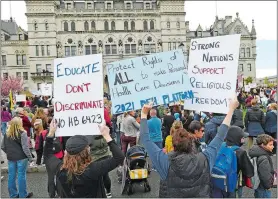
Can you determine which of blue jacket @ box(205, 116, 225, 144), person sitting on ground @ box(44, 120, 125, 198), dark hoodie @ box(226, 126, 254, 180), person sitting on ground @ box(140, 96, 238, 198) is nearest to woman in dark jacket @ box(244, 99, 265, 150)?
blue jacket @ box(205, 116, 225, 144)

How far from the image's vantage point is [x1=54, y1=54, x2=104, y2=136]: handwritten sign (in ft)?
13.4

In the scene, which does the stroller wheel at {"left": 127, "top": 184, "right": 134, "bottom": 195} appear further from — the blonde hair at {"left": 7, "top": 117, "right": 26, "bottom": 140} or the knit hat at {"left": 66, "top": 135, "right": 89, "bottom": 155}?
the knit hat at {"left": 66, "top": 135, "right": 89, "bottom": 155}

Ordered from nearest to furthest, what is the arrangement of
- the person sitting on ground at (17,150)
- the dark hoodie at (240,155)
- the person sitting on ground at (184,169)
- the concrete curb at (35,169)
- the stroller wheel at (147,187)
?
the person sitting on ground at (184,169)
the dark hoodie at (240,155)
the person sitting on ground at (17,150)
the stroller wheel at (147,187)
the concrete curb at (35,169)

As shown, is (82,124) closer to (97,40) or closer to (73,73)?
(73,73)

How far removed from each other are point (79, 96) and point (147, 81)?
1.02 m

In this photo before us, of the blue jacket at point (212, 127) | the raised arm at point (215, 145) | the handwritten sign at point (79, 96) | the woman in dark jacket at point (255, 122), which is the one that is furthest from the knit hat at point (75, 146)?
the woman in dark jacket at point (255, 122)

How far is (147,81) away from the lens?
477cm

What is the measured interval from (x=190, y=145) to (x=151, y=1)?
6165cm

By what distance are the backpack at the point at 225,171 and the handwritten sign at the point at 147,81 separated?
974mm

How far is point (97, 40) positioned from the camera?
58.2m

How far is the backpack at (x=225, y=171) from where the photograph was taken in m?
3.99

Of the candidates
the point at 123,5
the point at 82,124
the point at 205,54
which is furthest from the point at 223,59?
the point at 123,5

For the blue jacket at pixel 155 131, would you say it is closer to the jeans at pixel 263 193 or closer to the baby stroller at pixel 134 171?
the baby stroller at pixel 134 171

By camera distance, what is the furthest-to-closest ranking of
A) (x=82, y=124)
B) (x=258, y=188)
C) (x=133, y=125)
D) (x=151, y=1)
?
(x=151, y=1)
(x=133, y=125)
(x=258, y=188)
(x=82, y=124)
